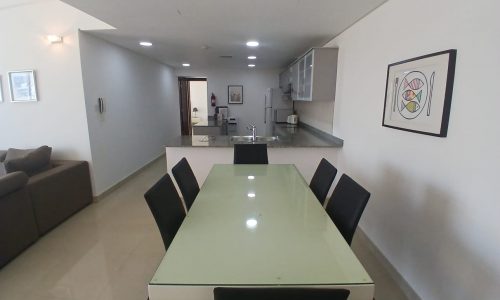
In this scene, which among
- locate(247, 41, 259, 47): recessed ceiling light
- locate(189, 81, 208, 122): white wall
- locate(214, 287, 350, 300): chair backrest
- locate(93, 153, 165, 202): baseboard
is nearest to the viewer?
locate(214, 287, 350, 300): chair backrest

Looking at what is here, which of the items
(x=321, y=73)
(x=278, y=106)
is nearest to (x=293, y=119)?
(x=278, y=106)

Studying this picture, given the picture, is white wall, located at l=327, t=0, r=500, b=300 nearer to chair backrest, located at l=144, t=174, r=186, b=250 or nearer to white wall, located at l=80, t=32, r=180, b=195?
chair backrest, located at l=144, t=174, r=186, b=250

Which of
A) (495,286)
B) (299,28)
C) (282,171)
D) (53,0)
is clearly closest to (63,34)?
(53,0)

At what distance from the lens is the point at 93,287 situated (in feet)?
6.52

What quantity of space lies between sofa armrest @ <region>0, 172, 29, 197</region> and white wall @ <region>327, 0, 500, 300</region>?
3.27 meters

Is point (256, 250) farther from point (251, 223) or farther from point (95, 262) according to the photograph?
point (95, 262)

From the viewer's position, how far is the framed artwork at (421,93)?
1528mm

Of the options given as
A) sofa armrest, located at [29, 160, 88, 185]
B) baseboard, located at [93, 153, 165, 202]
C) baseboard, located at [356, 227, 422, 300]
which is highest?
sofa armrest, located at [29, 160, 88, 185]

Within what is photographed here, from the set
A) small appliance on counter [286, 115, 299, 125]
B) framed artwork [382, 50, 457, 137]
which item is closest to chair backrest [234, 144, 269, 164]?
framed artwork [382, 50, 457, 137]

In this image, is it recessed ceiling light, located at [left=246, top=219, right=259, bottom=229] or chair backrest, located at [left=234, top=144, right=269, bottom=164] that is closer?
recessed ceiling light, located at [left=246, top=219, right=259, bottom=229]

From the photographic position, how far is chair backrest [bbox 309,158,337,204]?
1985 mm

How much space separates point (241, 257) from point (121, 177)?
3.78 metres

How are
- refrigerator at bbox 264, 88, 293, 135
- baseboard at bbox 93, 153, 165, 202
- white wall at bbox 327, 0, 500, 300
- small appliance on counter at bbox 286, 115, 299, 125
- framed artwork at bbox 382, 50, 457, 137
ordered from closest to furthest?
white wall at bbox 327, 0, 500, 300 < framed artwork at bbox 382, 50, 457, 137 < baseboard at bbox 93, 153, 165, 202 < small appliance on counter at bbox 286, 115, 299, 125 < refrigerator at bbox 264, 88, 293, 135

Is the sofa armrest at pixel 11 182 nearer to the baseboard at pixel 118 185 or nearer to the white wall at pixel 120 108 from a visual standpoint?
the white wall at pixel 120 108
